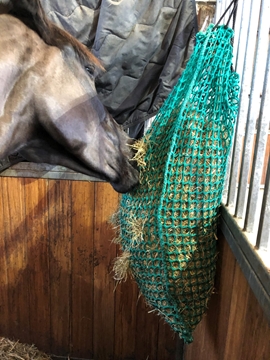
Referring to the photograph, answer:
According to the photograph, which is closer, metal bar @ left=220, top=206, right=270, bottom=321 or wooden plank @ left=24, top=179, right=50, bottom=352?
metal bar @ left=220, top=206, right=270, bottom=321

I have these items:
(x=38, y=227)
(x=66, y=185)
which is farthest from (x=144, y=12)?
(x=38, y=227)

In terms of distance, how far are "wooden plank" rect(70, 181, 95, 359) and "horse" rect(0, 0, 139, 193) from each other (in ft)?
2.35

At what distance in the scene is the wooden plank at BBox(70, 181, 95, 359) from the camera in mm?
1635

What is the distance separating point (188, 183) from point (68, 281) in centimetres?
116

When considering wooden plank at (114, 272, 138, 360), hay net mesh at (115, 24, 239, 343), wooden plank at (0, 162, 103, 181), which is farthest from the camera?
wooden plank at (114, 272, 138, 360)

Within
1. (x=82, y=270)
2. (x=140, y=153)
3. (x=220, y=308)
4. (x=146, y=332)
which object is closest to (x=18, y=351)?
(x=82, y=270)

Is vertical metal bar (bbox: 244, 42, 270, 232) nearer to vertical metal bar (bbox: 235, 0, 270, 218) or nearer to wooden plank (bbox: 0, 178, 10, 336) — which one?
vertical metal bar (bbox: 235, 0, 270, 218)

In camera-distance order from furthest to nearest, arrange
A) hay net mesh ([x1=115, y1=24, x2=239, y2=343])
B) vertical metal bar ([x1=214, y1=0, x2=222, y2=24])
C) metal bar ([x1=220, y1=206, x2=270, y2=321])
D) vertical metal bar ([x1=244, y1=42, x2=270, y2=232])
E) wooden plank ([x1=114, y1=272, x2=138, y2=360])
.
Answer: wooden plank ([x1=114, y1=272, x2=138, y2=360]), vertical metal bar ([x1=214, y1=0, x2=222, y2=24]), hay net mesh ([x1=115, y1=24, x2=239, y2=343]), vertical metal bar ([x1=244, y1=42, x2=270, y2=232]), metal bar ([x1=220, y1=206, x2=270, y2=321])

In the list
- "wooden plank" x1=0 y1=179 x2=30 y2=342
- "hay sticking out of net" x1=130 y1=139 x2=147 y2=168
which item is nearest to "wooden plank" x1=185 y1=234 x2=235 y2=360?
"hay sticking out of net" x1=130 y1=139 x2=147 y2=168

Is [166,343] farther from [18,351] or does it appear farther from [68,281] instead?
[18,351]

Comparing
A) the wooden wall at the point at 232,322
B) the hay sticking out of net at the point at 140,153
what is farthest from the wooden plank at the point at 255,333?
the hay sticking out of net at the point at 140,153

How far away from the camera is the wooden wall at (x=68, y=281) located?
1.65 metres

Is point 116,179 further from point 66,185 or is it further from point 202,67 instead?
point 66,185

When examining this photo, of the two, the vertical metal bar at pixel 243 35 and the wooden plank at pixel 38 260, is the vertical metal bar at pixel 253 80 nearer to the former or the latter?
the vertical metal bar at pixel 243 35
